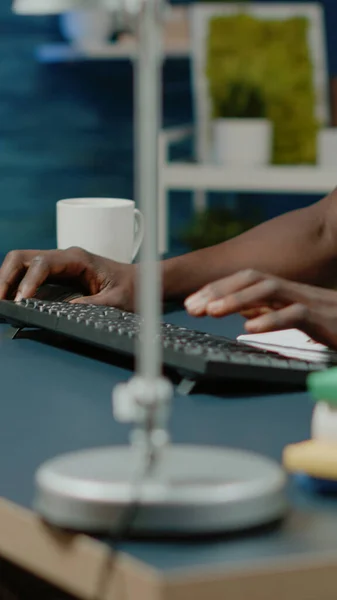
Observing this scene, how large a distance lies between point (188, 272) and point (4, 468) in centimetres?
70

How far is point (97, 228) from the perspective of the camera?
1.42 meters

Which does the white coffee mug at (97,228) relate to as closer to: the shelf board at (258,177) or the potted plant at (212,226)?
the shelf board at (258,177)

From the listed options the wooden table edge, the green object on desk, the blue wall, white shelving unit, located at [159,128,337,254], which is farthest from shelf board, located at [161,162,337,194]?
the wooden table edge

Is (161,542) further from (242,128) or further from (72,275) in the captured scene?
(242,128)

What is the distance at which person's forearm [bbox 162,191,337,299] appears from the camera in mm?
1370

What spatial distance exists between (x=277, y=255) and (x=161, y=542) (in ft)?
3.10

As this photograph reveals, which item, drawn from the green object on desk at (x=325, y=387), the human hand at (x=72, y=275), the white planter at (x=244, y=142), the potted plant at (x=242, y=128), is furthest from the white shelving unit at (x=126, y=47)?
the green object on desk at (x=325, y=387)

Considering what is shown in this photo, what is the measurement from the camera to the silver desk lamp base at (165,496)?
1.80 feet

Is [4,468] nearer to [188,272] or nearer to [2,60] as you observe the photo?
[188,272]

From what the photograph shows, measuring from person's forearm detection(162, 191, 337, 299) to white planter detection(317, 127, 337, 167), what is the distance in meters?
1.77

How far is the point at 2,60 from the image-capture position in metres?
3.78

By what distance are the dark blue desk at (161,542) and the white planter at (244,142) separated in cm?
245

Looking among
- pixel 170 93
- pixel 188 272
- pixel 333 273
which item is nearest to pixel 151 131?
pixel 188 272

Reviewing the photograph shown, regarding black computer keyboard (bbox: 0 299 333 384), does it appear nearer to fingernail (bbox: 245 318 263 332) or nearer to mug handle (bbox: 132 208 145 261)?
fingernail (bbox: 245 318 263 332)
